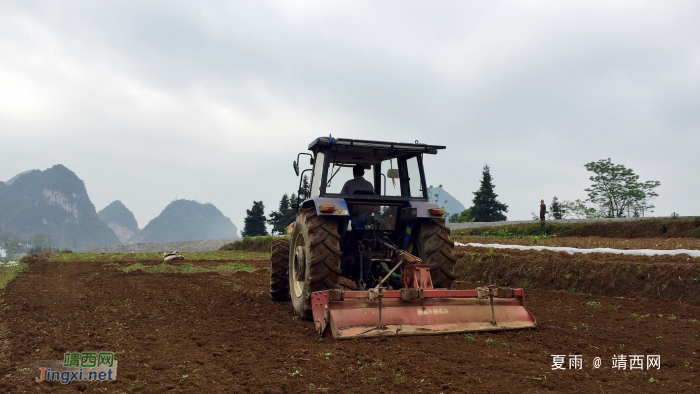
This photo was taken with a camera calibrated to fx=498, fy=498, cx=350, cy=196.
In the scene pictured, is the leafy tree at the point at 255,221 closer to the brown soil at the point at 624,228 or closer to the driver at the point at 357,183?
the brown soil at the point at 624,228

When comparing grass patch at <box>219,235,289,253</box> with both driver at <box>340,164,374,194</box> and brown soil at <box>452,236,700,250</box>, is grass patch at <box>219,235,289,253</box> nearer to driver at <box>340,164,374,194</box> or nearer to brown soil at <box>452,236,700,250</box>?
brown soil at <box>452,236,700,250</box>

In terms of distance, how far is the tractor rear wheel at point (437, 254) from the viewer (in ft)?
20.8

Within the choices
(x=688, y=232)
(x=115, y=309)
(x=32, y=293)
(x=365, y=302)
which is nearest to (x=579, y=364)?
(x=365, y=302)

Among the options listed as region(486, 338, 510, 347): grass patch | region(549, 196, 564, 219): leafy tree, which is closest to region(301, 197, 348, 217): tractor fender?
region(486, 338, 510, 347): grass patch

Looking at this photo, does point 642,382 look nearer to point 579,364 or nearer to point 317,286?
point 579,364

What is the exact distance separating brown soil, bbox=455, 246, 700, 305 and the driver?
16.1ft

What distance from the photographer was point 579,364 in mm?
4102

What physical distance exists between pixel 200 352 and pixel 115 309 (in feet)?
10.7

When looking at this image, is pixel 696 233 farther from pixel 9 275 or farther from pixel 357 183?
pixel 9 275

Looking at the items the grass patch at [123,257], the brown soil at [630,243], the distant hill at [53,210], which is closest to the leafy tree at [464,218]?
the grass patch at [123,257]

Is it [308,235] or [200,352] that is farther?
[308,235]

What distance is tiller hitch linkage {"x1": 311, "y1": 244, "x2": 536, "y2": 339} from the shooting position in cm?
502

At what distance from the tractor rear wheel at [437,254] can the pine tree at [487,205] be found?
4249cm

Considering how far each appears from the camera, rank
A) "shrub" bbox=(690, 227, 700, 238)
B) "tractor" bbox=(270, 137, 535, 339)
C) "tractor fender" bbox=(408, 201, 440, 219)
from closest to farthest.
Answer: "tractor" bbox=(270, 137, 535, 339) < "tractor fender" bbox=(408, 201, 440, 219) < "shrub" bbox=(690, 227, 700, 238)
